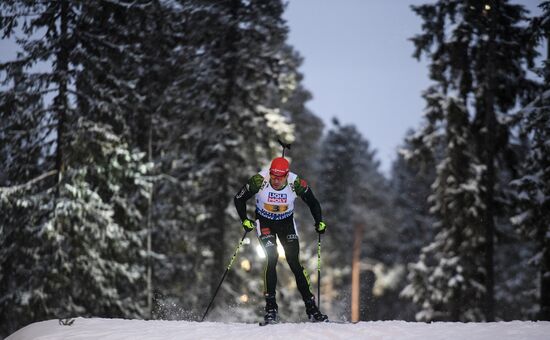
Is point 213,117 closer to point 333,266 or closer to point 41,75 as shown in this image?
point 41,75

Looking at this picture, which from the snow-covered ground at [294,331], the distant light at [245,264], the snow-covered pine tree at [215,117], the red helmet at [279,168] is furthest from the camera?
the distant light at [245,264]

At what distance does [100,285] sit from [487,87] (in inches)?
529

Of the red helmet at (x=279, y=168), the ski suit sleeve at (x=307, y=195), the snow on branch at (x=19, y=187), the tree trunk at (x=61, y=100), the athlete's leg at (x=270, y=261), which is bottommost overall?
the athlete's leg at (x=270, y=261)

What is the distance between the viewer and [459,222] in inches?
765

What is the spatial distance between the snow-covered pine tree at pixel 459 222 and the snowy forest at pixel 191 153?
0.18ft

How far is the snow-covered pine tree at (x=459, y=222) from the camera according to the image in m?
19.2

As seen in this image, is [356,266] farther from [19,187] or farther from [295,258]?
[295,258]

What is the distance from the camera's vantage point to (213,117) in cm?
2042

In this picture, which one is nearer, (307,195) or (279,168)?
(279,168)

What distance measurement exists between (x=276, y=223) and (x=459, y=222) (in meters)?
12.4

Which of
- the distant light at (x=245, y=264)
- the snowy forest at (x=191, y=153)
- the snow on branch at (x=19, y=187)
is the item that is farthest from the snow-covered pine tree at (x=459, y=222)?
the snow on branch at (x=19, y=187)

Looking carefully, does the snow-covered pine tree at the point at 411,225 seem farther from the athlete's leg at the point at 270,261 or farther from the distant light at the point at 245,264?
the athlete's leg at the point at 270,261

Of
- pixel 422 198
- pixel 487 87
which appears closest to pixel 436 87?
pixel 487 87

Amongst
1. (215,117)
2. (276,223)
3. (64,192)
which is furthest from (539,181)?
(64,192)
